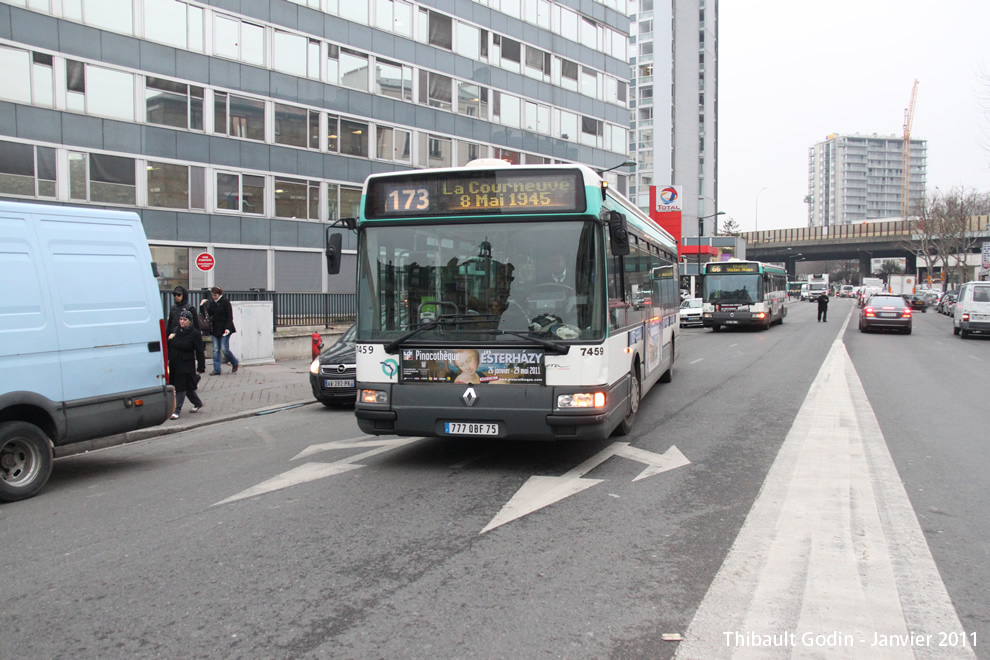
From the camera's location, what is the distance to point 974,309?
86.4 ft

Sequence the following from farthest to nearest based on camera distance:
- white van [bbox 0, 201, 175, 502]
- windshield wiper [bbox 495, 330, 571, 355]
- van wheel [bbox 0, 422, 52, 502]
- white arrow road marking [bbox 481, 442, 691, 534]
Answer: windshield wiper [bbox 495, 330, 571, 355], white van [bbox 0, 201, 175, 502], van wheel [bbox 0, 422, 52, 502], white arrow road marking [bbox 481, 442, 691, 534]

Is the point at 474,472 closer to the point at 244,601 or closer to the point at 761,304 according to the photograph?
the point at 244,601

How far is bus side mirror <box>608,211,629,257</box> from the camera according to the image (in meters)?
6.91

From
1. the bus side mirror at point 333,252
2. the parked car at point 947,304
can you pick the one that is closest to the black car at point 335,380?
the bus side mirror at point 333,252

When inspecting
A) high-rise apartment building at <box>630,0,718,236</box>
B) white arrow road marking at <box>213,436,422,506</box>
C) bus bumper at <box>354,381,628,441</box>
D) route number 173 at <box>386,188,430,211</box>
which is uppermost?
high-rise apartment building at <box>630,0,718,236</box>

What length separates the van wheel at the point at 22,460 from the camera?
638 cm

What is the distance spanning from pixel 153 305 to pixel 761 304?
27.7 metres

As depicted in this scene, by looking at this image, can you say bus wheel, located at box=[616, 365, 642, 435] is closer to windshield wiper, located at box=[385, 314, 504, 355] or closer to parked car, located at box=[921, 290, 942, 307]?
windshield wiper, located at box=[385, 314, 504, 355]

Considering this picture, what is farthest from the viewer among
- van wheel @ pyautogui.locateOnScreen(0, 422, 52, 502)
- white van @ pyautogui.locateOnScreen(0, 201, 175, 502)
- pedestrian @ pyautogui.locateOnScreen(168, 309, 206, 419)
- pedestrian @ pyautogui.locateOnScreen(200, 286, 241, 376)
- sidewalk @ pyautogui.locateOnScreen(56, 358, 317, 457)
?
pedestrian @ pyautogui.locateOnScreen(200, 286, 241, 376)

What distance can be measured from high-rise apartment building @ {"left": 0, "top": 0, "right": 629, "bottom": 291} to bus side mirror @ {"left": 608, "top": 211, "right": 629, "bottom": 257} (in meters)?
24.1

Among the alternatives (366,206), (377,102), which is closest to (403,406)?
(366,206)

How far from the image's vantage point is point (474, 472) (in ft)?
23.2

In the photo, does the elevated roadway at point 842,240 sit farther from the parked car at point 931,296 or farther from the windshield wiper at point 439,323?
the windshield wiper at point 439,323

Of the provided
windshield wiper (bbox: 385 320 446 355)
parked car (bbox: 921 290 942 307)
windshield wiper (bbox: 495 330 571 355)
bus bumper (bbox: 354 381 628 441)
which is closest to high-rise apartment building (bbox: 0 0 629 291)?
windshield wiper (bbox: 385 320 446 355)
